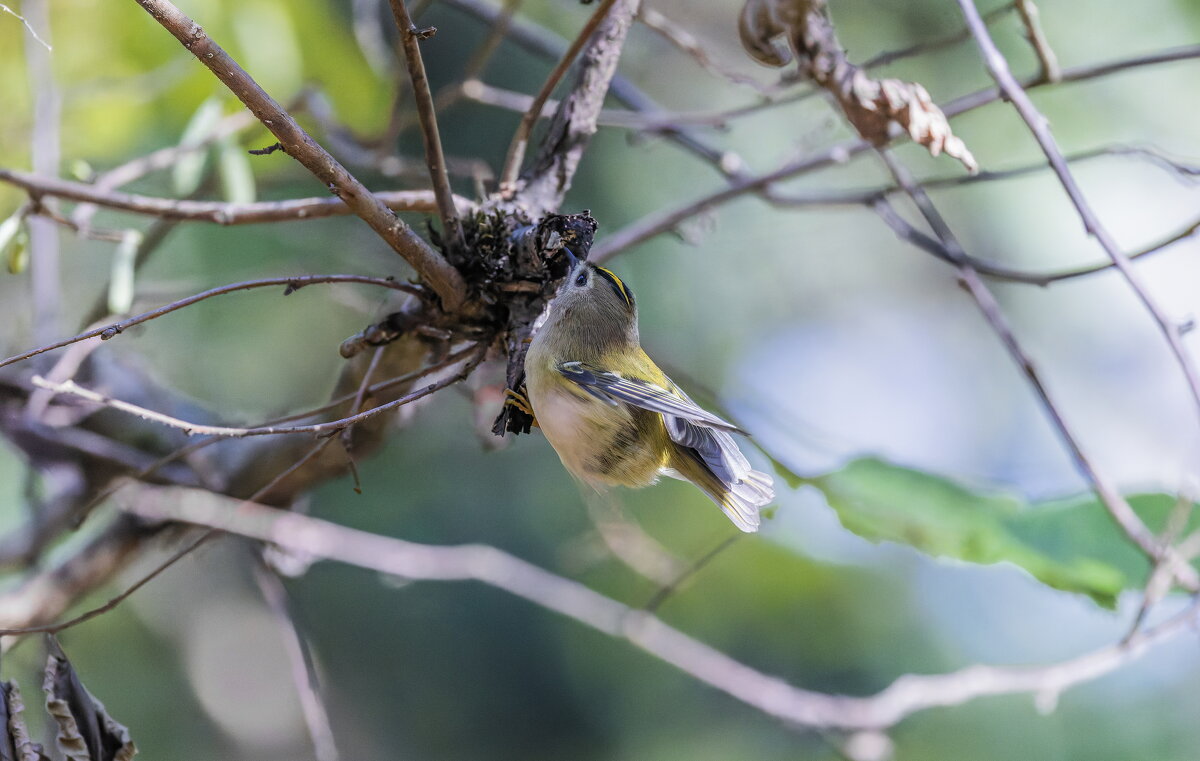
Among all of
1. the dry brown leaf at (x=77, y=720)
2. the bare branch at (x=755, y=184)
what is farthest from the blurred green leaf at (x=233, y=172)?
the dry brown leaf at (x=77, y=720)

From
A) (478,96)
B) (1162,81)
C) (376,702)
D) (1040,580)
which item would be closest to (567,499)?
(376,702)

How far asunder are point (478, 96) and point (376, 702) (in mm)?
2634

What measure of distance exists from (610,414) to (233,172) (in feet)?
3.15

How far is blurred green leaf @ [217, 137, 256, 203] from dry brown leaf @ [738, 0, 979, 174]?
3.73ft

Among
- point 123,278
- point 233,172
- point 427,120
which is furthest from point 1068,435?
point 233,172

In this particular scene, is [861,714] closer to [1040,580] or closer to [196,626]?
[1040,580]

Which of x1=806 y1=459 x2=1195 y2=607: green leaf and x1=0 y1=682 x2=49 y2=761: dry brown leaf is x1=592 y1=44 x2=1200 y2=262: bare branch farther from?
x1=0 y1=682 x2=49 y2=761: dry brown leaf

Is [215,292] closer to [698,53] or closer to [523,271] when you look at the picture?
[523,271]

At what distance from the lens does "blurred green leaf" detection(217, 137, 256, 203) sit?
5.61 feet

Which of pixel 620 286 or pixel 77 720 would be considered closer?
pixel 77 720

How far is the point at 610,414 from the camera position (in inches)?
48.2

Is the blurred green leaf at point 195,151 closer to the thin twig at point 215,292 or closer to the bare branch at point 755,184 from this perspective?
the bare branch at point 755,184

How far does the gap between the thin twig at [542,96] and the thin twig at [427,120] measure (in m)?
0.14

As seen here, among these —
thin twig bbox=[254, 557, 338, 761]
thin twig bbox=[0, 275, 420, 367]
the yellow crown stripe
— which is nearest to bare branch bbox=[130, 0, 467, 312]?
thin twig bbox=[0, 275, 420, 367]
